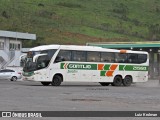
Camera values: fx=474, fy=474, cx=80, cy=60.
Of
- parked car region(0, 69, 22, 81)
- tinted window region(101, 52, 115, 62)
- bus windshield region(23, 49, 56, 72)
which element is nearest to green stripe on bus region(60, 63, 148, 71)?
tinted window region(101, 52, 115, 62)

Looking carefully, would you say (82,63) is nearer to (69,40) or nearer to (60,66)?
(60,66)

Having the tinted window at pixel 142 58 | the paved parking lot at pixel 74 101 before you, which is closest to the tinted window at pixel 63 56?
the tinted window at pixel 142 58

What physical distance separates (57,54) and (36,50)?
1.65m

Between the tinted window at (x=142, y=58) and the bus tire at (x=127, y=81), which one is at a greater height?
the tinted window at (x=142, y=58)

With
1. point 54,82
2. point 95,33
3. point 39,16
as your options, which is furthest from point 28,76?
point 39,16

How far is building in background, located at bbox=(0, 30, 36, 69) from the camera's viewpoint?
67.4 meters

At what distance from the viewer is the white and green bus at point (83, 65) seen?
34281 mm

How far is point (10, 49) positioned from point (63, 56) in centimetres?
3614

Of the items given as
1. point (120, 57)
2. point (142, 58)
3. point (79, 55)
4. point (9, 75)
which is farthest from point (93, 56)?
point (9, 75)

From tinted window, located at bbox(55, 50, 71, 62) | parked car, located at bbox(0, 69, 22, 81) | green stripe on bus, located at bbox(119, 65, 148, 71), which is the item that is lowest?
parked car, located at bbox(0, 69, 22, 81)

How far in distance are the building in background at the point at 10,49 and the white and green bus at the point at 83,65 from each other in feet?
97.8

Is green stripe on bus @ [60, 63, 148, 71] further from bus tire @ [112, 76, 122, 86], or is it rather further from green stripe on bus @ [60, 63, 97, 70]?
bus tire @ [112, 76, 122, 86]

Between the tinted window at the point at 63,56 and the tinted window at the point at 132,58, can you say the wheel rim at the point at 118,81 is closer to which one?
the tinted window at the point at 132,58

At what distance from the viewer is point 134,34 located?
396 ft
